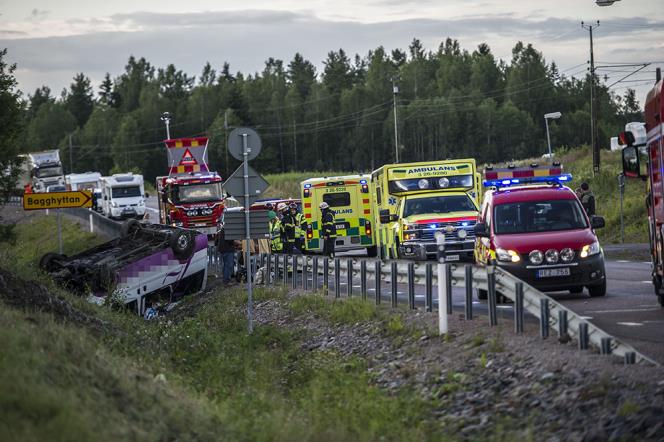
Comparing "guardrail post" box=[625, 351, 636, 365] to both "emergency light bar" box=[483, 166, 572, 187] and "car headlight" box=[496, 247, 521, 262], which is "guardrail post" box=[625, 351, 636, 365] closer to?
"car headlight" box=[496, 247, 521, 262]

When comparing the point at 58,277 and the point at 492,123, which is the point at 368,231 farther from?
the point at 492,123

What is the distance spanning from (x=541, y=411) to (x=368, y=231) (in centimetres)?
2638

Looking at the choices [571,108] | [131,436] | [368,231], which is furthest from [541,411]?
[571,108]

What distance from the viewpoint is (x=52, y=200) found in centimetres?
3506

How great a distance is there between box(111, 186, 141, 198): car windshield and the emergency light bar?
49440 millimetres

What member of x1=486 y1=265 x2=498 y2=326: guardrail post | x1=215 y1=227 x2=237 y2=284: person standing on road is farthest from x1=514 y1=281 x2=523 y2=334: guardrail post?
x1=215 y1=227 x2=237 y2=284: person standing on road

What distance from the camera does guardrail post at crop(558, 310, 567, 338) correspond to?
13.5 metres

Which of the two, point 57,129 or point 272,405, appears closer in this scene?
point 272,405

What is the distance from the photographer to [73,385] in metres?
9.84

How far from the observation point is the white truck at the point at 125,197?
73812 millimetres

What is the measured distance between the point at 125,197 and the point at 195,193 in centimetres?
2633

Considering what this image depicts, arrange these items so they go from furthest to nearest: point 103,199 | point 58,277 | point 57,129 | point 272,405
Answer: point 57,129, point 103,199, point 58,277, point 272,405

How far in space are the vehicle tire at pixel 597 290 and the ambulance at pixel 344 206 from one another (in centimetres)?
1706

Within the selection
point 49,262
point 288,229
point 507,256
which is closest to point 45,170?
point 288,229
